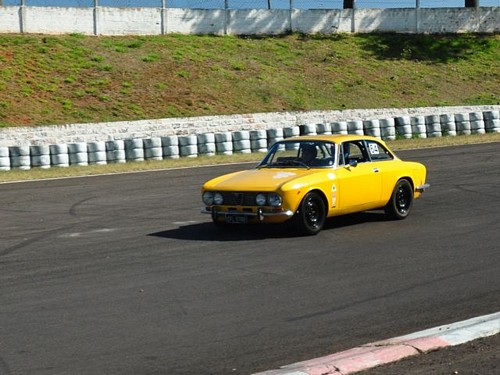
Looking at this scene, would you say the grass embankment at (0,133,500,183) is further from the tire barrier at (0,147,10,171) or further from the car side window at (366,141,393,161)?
the car side window at (366,141,393,161)

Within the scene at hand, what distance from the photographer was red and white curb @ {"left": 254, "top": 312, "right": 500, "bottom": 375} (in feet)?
21.3

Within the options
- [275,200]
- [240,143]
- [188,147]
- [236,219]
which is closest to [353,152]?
[275,200]

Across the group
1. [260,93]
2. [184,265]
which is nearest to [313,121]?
[260,93]

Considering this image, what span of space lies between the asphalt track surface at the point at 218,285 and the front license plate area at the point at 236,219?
23 cm

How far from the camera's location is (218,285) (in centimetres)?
965

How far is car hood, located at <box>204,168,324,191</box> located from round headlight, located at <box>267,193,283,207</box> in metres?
0.09

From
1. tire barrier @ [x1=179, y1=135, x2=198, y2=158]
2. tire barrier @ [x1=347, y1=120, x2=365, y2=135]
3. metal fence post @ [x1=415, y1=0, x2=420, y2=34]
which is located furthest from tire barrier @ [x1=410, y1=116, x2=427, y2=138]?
metal fence post @ [x1=415, y1=0, x2=420, y2=34]

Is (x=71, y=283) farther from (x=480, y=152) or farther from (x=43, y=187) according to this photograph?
(x=480, y=152)

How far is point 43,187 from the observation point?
66.2 ft

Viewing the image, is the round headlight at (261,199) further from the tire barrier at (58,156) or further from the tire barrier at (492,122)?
the tire barrier at (492,122)

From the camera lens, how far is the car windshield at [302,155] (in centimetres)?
1343

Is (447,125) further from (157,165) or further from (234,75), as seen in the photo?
(157,165)

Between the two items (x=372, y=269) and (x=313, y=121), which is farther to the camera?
(x=313, y=121)

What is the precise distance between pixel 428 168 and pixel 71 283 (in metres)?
13.5
